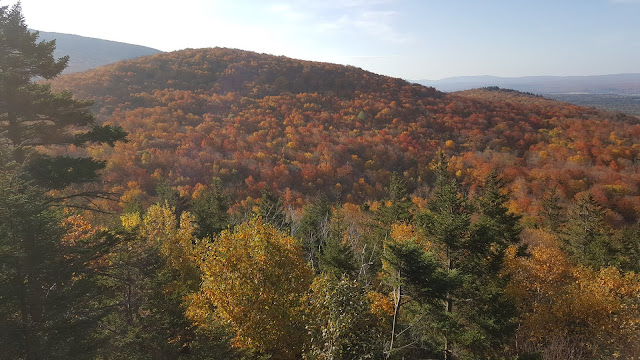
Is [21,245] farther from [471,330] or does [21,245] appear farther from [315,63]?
[315,63]

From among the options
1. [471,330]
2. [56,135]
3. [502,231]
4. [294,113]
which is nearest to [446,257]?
[471,330]

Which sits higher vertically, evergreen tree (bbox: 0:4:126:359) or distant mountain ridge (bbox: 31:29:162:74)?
distant mountain ridge (bbox: 31:29:162:74)

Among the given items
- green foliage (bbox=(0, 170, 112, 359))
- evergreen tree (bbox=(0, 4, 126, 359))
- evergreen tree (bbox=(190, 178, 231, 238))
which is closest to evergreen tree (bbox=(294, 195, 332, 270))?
evergreen tree (bbox=(190, 178, 231, 238))

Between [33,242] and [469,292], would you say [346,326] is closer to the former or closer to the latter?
[33,242]

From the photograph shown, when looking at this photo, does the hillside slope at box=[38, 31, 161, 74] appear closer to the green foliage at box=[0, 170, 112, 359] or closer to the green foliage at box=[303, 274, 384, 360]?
the green foliage at box=[0, 170, 112, 359]

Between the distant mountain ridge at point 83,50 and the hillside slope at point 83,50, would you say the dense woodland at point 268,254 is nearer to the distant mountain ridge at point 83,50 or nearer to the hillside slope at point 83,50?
the hillside slope at point 83,50

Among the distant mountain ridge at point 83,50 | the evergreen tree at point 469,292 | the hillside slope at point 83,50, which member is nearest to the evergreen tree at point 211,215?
the evergreen tree at point 469,292
